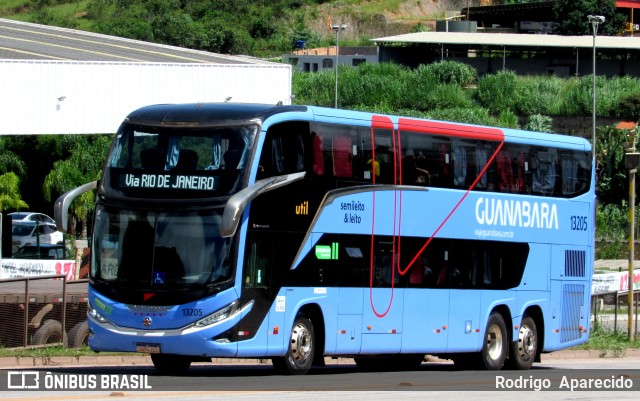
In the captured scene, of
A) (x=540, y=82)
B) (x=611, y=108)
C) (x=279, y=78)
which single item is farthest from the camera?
(x=540, y=82)

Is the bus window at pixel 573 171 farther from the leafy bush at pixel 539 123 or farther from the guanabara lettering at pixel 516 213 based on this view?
the leafy bush at pixel 539 123

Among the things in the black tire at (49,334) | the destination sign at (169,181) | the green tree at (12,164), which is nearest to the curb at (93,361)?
the black tire at (49,334)

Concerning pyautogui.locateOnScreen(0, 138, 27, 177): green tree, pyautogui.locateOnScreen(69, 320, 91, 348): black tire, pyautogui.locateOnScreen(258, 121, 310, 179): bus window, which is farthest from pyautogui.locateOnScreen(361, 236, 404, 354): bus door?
pyautogui.locateOnScreen(0, 138, 27, 177): green tree

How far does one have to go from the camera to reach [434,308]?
73.6 feet

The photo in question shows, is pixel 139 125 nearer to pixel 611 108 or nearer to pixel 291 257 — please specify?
pixel 291 257

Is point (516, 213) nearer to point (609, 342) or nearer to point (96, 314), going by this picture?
point (96, 314)

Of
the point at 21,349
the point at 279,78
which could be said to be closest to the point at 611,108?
the point at 279,78

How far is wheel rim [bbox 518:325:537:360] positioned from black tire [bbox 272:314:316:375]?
676cm

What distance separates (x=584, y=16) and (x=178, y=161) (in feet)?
322

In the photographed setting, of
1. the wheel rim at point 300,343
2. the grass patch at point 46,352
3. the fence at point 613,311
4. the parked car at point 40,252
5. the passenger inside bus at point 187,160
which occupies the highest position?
the passenger inside bus at point 187,160

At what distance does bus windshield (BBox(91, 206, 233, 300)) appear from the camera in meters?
17.9

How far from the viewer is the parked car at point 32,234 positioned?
50800 millimetres

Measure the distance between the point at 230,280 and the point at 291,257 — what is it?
1.54 meters

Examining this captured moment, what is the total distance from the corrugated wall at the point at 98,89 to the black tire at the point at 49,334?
1148 centimetres
